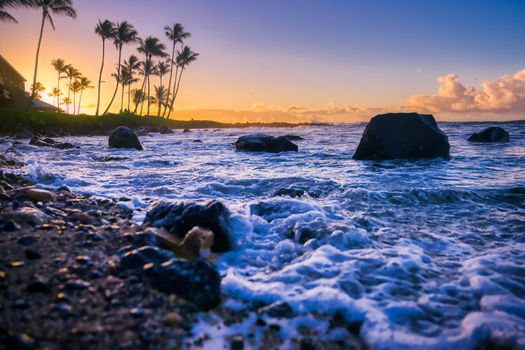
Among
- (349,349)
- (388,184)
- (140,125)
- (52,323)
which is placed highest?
(140,125)

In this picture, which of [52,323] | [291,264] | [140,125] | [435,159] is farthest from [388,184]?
[140,125]

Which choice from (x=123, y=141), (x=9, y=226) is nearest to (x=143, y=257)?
(x=9, y=226)

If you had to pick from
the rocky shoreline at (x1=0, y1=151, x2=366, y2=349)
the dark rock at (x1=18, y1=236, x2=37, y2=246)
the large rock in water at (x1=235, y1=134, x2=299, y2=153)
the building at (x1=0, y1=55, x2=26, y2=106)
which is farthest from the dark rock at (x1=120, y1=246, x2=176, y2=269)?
the building at (x1=0, y1=55, x2=26, y2=106)

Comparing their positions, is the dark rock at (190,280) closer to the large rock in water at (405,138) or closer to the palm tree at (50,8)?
the large rock in water at (405,138)

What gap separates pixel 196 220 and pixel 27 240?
140cm

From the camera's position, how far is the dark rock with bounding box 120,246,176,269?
2281 millimetres

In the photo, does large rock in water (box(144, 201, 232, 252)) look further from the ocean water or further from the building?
the building

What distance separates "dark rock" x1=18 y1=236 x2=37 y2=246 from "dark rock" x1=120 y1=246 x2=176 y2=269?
33.9 inches

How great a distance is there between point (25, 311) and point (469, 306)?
2702 millimetres

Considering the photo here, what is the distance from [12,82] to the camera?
3550cm

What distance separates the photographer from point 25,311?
5.47ft

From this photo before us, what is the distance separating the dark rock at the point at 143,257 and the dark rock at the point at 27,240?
2.83 feet

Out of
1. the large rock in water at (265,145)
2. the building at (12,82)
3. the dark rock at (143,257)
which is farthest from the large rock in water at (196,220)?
the building at (12,82)

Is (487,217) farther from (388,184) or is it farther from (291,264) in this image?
(291,264)
